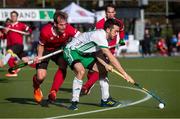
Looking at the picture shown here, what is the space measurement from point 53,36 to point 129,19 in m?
33.2

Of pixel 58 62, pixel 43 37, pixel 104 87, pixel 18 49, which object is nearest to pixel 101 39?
pixel 104 87

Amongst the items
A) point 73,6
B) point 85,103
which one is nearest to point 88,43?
point 85,103

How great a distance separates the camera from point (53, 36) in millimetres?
12297

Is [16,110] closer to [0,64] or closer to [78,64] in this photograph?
[78,64]

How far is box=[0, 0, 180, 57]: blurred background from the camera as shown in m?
37.6

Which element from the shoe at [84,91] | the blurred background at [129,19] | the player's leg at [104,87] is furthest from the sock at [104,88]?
the blurred background at [129,19]

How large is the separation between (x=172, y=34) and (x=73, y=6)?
10.4 m

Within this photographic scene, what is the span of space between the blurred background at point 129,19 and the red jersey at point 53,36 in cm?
2165

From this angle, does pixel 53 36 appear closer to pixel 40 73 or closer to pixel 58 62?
pixel 58 62

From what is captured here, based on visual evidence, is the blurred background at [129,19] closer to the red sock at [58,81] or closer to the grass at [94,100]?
the grass at [94,100]

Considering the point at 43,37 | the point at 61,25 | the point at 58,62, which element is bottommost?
the point at 58,62

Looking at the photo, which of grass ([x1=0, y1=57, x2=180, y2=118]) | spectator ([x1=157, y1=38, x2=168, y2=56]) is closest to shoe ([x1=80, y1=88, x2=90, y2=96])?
grass ([x1=0, y1=57, x2=180, y2=118])

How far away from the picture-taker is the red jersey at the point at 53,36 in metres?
12.3

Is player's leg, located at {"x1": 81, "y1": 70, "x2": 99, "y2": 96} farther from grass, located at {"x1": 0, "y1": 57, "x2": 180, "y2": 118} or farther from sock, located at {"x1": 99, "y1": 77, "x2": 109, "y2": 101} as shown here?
sock, located at {"x1": 99, "y1": 77, "x2": 109, "y2": 101}
